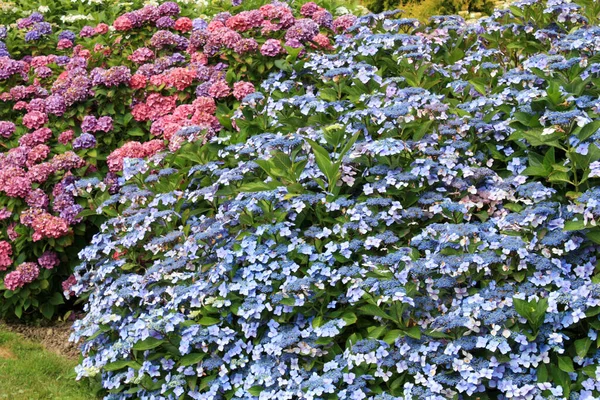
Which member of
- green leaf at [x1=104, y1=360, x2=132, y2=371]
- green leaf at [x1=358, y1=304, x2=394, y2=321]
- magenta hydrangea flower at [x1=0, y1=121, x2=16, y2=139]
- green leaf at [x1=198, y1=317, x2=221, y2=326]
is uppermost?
green leaf at [x1=358, y1=304, x2=394, y2=321]

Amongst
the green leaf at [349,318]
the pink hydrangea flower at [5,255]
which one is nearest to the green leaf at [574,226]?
the green leaf at [349,318]

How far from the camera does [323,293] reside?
141 inches

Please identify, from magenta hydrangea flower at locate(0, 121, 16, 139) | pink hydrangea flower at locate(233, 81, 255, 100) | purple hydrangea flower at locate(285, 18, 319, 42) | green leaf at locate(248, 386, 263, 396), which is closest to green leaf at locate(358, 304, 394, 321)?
green leaf at locate(248, 386, 263, 396)

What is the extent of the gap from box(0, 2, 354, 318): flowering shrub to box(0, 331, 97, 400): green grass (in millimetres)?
310

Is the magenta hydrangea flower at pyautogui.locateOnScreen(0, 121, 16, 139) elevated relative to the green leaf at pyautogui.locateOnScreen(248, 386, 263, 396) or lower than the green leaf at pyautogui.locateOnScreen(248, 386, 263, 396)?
elevated

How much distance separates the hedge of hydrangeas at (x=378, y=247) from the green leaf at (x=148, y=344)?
0.04 ft

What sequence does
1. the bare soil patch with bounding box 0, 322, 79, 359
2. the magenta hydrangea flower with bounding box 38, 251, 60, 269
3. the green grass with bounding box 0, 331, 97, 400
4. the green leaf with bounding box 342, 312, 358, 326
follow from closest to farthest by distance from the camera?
the green leaf with bounding box 342, 312, 358, 326, the green grass with bounding box 0, 331, 97, 400, the bare soil patch with bounding box 0, 322, 79, 359, the magenta hydrangea flower with bounding box 38, 251, 60, 269

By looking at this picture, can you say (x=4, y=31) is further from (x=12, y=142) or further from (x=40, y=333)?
(x=40, y=333)

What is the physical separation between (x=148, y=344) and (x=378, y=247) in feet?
4.06

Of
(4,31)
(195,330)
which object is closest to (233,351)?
(195,330)

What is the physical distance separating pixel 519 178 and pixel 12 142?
12.8 ft

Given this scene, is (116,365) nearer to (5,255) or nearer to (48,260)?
(48,260)

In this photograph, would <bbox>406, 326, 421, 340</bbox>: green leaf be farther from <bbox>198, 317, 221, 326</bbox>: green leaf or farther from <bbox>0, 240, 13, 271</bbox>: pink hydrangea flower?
<bbox>0, 240, 13, 271</bbox>: pink hydrangea flower

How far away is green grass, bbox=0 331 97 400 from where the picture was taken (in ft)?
14.8
